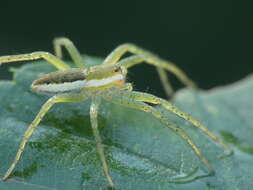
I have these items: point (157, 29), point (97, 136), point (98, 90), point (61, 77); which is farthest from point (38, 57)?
point (157, 29)

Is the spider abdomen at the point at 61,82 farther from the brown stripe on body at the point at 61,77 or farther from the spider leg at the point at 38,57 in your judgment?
the spider leg at the point at 38,57

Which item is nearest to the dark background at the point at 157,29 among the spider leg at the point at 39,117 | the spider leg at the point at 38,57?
the spider leg at the point at 38,57

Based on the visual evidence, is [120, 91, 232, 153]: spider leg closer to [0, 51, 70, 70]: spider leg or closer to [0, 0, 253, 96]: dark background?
[0, 51, 70, 70]: spider leg

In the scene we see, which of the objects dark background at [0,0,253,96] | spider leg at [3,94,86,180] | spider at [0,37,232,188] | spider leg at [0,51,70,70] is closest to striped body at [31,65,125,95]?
spider at [0,37,232,188]

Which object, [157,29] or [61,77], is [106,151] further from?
[157,29]

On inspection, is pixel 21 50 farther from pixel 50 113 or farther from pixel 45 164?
pixel 45 164

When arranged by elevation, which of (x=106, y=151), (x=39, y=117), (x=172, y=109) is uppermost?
(x=172, y=109)
